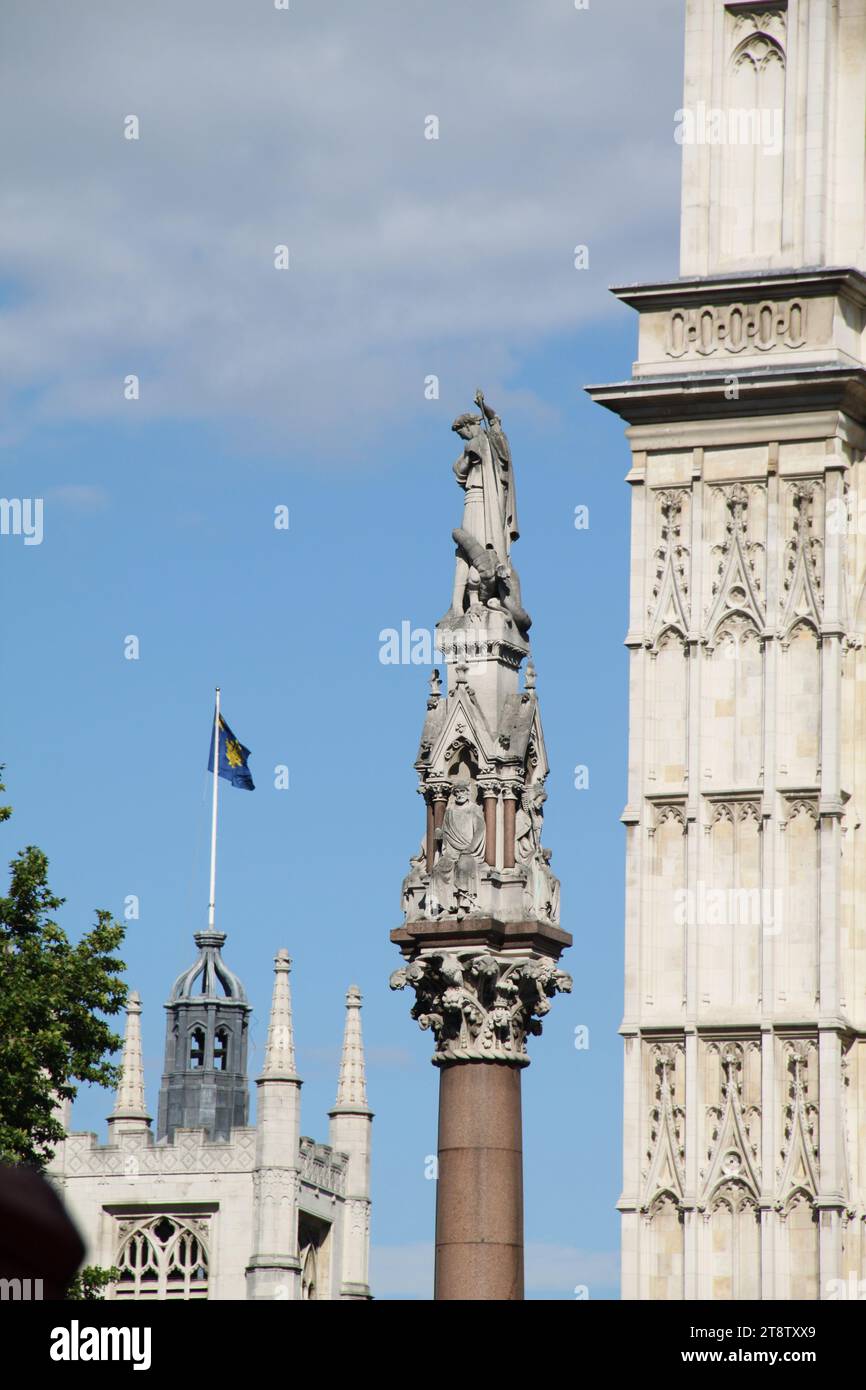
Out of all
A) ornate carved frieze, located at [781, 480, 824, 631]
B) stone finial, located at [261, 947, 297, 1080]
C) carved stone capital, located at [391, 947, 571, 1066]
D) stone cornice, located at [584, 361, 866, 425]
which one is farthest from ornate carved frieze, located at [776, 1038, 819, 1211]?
stone finial, located at [261, 947, 297, 1080]

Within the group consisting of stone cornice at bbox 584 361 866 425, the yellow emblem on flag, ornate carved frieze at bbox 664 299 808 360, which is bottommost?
stone cornice at bbox 584 361 866 425

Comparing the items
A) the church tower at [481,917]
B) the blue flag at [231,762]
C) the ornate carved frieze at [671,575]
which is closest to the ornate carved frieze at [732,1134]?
the ornate carved frieze at [671,575]

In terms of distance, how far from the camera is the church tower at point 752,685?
1524 inches

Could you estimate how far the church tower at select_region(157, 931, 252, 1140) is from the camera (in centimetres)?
11675

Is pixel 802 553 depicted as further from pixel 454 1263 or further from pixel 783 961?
pixel 454 1263

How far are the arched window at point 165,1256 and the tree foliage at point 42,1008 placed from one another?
230 ft

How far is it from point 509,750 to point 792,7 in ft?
49.8

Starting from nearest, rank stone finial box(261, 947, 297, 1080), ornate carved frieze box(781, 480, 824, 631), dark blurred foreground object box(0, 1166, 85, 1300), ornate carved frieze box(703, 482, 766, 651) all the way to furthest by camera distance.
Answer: dark blurred foreground object box(0, 1166, 85, 1300)
ornate carved frieze box(781, 480, 824, 631)
ornate carved frieze box(703, 482, 766, 651)
stone finial box(261, 947, 297, 1080)

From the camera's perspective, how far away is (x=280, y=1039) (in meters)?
112

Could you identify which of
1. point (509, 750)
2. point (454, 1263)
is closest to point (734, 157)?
point (509, 750)

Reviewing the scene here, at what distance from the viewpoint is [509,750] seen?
31078 millimetres

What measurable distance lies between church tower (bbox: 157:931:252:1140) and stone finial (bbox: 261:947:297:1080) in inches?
172

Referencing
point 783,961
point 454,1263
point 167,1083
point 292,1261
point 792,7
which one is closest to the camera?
point 454,1263

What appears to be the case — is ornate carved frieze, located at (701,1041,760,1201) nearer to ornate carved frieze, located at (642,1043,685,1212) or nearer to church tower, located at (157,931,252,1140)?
ornate carved frieze, located at (642,1043,685,1212)
